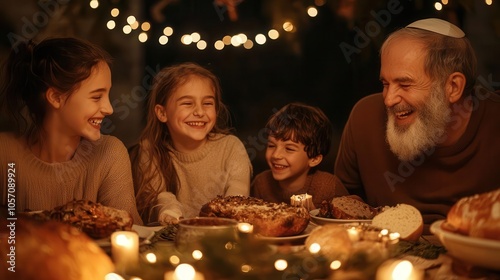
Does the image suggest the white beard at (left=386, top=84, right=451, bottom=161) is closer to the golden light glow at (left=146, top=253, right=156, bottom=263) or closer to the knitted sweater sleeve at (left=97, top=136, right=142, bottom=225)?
the knitted sweater sleeve at (left=97, top=136, right=142, bottom=225)

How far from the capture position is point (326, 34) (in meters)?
2.47

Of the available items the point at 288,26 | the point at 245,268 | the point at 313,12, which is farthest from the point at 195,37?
the point at 245,268

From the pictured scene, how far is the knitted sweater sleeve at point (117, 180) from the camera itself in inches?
92.6

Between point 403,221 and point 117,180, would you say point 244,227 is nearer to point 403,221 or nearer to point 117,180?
point 403,221

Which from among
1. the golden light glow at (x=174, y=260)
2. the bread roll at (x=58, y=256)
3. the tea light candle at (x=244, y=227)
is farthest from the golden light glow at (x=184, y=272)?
the tea light candle at (x=244, y=227)

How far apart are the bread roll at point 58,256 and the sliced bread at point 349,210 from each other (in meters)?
0.90

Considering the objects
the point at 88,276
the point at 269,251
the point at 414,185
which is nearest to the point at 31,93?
the point at 88,276

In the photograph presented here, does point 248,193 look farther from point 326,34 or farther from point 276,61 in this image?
point 326,34

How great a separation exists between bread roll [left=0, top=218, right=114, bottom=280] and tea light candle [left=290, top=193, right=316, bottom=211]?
915 mm

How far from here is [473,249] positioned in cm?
155

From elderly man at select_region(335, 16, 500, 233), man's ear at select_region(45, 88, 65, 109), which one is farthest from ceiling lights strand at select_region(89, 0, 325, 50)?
elderly man at select_region(335, 16, 500, 233)

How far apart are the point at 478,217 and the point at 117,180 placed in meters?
1.39

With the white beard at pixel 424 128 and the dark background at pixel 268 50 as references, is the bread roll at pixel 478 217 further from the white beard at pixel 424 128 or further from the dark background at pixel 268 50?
the dark background at pixel 268 50

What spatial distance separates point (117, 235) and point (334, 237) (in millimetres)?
646
